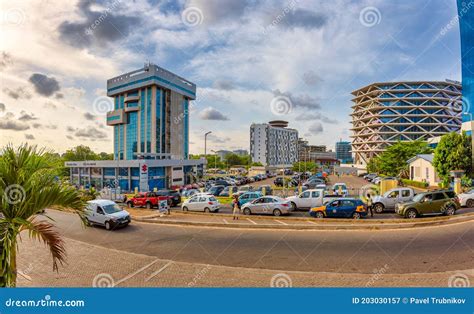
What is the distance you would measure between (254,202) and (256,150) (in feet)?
403

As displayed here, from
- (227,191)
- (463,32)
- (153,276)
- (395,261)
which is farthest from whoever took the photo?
(463,32)

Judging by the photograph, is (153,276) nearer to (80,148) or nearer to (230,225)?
(230,225)

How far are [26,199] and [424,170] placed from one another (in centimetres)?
4897

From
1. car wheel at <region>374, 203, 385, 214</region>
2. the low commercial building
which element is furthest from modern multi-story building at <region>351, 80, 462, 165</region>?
car wheel at <region>374, 203, 385, 214</region>

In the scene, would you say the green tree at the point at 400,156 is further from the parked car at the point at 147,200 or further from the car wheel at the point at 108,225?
the car wheel at the point at 108,225

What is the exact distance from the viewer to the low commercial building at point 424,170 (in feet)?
120

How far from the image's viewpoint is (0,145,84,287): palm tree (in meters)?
3.42

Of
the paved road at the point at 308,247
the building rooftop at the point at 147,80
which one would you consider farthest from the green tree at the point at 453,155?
the building rooftop at the point at 147,80

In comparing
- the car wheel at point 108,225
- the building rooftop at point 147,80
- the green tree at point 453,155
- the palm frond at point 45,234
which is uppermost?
the building rooftop at point 147,80

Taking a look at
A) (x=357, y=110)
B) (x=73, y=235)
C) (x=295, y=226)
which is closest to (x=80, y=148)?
(x=73, y=235)

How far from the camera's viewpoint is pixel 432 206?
14086 millimetres

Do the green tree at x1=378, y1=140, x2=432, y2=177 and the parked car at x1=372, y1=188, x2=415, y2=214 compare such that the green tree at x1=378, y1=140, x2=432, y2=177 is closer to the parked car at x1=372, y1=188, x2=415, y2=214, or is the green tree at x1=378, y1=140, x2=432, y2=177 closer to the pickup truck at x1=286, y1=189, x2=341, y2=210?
the parked car at x1=372, y1=188, x2=415, y2=214

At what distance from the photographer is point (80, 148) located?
82188 millimetres

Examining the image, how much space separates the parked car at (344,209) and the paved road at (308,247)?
10.2 feet
